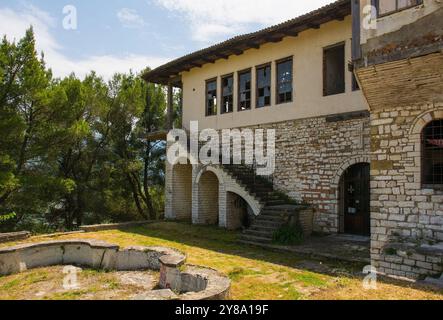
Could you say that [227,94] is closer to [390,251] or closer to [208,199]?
[208,199]

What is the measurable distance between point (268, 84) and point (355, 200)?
5.39 meters

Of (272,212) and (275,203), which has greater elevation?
(275,203)

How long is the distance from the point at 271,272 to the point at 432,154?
397 cm

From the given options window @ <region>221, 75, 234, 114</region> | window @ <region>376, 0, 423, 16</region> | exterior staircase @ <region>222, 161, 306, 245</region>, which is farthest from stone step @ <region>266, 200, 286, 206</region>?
window @ <region>376, 0, 423, 16</region>

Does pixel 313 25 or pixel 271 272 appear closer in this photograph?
pixel 271 272

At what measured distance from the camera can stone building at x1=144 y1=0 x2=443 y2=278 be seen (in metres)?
6.84

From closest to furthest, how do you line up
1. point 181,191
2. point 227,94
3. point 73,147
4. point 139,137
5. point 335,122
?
1. point 335,122
2. point 227,94
3. point 181,191
4. point 73,147
5. point 139,137

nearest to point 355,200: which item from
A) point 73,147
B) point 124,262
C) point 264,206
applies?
point 264,206

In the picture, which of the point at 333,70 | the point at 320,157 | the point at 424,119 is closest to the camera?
the point at 424,119

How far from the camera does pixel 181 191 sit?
17516 mm

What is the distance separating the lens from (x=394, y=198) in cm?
747

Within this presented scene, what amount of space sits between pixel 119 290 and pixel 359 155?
7.89 meters

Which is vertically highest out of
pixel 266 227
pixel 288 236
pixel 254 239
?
pixel 266 227

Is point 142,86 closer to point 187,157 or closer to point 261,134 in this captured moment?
point 187,157
